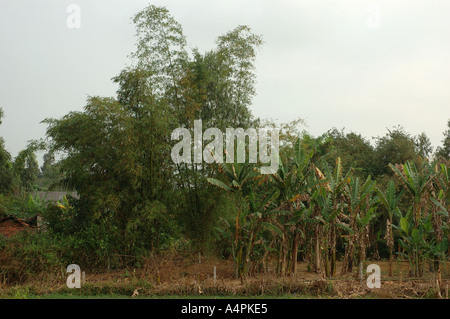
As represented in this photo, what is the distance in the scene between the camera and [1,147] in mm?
20250

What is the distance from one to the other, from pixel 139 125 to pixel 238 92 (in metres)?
3.39

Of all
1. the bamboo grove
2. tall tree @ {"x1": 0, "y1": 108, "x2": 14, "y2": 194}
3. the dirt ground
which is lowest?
the dirt ground

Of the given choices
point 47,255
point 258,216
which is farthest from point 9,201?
point 258,216

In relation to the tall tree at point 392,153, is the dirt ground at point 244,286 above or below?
below

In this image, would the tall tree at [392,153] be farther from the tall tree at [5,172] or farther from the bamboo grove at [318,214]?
the tall tree at [5,172]

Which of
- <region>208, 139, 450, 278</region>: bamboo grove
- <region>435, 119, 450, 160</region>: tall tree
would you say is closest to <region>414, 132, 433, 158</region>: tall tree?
<region>435, 119, 450, 160</region>: tall tree

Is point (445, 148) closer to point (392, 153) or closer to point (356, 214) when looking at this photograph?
point (392, 153)

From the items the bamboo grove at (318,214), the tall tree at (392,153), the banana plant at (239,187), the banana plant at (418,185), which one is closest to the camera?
the banana plant at (239,187)

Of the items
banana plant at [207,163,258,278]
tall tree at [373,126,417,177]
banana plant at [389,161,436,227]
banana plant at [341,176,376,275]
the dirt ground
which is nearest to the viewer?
the dirt ground

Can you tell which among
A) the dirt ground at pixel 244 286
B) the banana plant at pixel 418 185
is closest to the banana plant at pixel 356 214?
the banana plant at pixel 418 185

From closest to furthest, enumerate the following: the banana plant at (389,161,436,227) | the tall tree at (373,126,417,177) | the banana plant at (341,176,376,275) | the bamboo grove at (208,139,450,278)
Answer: the bamboo grove at (208,139,450,278)
the banana plant at (341,176,376,275)
the banana plant at (389,161,436,227)
the tall tree at (373,126,417,177)

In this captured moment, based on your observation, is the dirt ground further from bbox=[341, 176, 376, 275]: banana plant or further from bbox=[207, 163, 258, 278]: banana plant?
bbox=[341, 176, 376, 275]: banana plant

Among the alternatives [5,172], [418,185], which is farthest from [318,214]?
[5,172]

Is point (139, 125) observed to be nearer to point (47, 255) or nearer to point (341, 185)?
point (47, 255)
